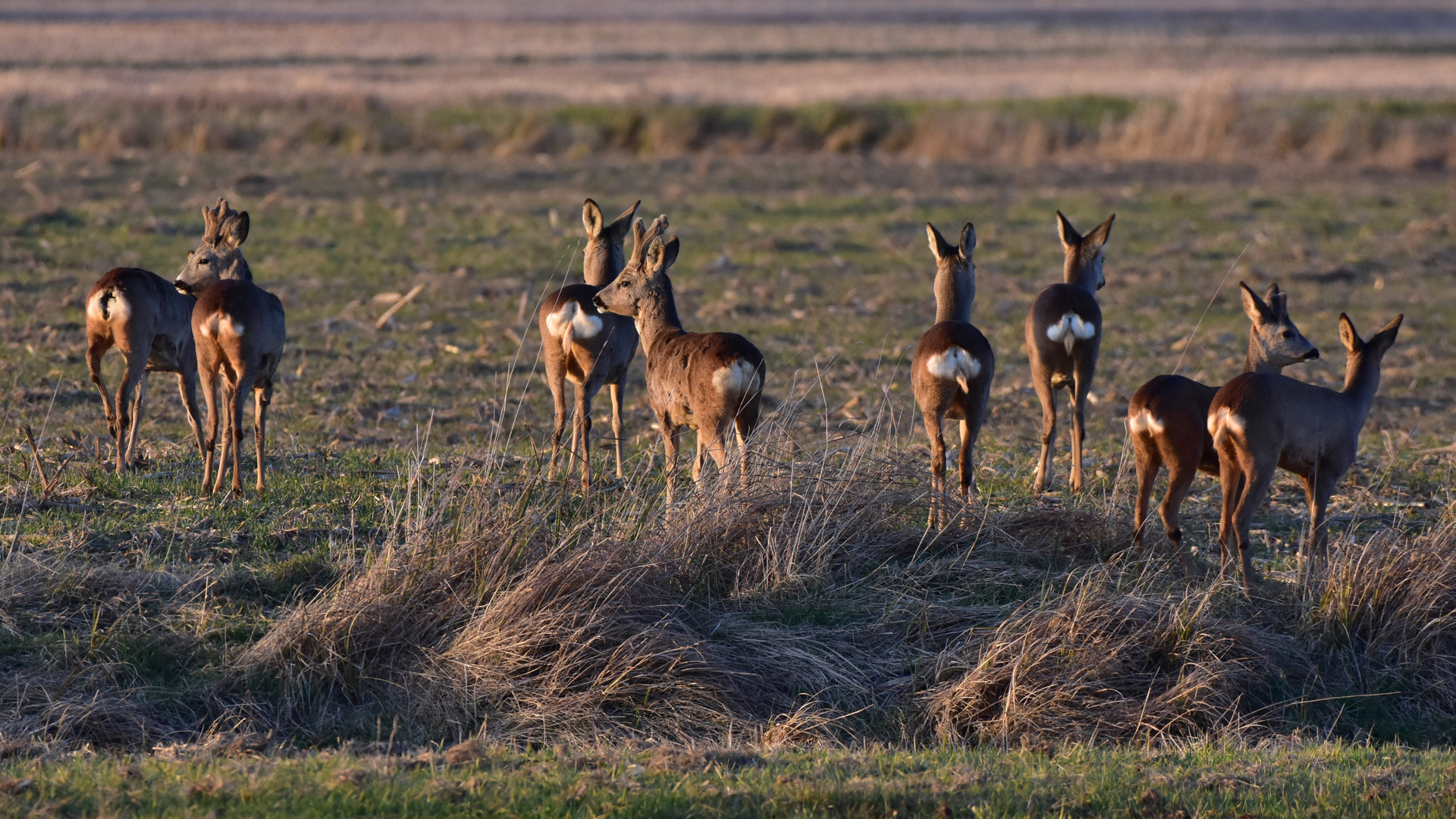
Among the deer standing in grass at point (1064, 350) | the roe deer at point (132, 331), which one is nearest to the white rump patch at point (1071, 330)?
the deer standing in grass at point (1064, 350)

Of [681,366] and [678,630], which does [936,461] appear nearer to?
[681,366]

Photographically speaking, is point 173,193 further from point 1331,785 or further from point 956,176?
point 1331,785

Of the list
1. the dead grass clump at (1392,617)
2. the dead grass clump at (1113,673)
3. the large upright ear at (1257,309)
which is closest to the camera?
the dead grass clump at (1113,673)

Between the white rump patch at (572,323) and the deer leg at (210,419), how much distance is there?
237 centimetres

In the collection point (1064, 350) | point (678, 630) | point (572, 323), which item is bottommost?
point (678, 630)

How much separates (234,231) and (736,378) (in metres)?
4.52

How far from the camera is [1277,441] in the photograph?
894 cm

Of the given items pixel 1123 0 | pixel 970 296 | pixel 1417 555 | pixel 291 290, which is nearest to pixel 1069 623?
pixel 1417 555

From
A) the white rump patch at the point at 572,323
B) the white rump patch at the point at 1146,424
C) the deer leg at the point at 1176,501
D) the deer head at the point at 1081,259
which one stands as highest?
the deer head at the point at 1081,259

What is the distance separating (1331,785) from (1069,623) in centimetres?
191

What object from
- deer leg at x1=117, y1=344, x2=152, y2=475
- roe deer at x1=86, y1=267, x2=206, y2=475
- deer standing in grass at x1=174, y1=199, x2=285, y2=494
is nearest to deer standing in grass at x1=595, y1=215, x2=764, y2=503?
deer standing in grass at x1=174, y1=199, x2=285, y2=494

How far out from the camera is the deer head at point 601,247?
39.6 feet

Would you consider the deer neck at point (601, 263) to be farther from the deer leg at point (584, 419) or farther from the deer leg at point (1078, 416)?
the deer leg at point (1078, 416)

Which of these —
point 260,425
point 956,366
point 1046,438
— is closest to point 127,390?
point 260,425
